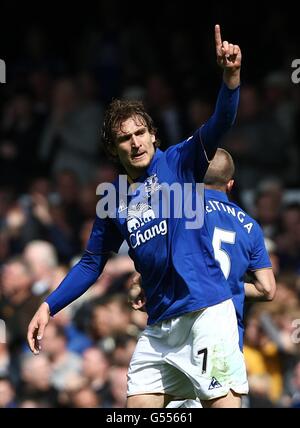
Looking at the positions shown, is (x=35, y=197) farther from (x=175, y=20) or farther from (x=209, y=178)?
(x=209, y=178)

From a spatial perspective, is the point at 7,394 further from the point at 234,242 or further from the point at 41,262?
the point at 234,242

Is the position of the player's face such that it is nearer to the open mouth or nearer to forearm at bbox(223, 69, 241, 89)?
the open mouth

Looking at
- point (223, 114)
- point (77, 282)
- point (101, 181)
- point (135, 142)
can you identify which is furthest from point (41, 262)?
point (223, 114)

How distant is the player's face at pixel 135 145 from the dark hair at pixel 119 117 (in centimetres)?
3

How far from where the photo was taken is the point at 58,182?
12164 mm

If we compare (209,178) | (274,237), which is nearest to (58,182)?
(274,237)

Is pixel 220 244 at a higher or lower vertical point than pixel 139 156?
lower

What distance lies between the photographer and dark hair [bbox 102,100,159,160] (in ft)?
20.3

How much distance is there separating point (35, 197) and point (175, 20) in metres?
2.83

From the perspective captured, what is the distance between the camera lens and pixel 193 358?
600cm

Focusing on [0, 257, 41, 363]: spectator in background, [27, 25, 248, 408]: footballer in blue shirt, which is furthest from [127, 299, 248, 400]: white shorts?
[0, 257, 41, 363]: spectator in background

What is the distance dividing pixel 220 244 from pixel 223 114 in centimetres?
95

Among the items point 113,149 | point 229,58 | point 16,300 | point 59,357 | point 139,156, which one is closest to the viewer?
point 229,58

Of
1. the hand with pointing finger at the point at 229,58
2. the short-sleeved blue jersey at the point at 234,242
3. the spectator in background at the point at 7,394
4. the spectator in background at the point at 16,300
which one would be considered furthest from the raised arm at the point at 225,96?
the spectator in background at the point at 16,300
